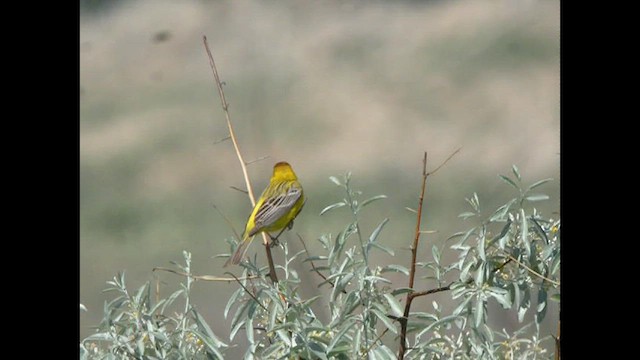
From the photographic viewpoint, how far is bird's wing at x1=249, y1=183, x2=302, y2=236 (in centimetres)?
145

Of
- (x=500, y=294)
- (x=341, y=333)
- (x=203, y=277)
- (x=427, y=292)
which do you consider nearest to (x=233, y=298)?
(x=203, y=277)

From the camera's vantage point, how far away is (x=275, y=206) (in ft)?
4.78

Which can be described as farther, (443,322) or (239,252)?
(239,252)

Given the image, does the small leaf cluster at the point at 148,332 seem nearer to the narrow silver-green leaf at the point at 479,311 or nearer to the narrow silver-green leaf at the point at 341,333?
the narrow silver-green leaf at the point at 341,333

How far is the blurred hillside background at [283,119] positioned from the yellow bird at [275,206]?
2cm

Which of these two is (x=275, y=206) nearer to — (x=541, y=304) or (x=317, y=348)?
(x=317, y=348)

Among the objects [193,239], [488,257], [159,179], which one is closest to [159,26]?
[159,179]

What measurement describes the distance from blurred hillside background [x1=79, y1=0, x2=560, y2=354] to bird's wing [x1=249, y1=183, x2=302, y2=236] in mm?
31

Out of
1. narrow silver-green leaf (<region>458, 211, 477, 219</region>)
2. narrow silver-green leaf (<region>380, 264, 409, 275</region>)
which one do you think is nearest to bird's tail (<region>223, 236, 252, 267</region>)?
narrow silver-green leaf (<region>380, 264, 409, 275</region>)


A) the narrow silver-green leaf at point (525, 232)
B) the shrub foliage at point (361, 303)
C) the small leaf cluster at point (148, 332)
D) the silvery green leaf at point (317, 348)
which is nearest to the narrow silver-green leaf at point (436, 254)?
the shrub foliage at point (361, 303)

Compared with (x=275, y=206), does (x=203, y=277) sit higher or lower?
lower

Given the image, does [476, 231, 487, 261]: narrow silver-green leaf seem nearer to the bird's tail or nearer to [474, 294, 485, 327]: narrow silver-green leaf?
[474, 294, 485, 327]: narrow silver-green leaf

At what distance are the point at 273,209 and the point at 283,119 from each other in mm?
162

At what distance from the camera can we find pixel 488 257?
139 centimetres
